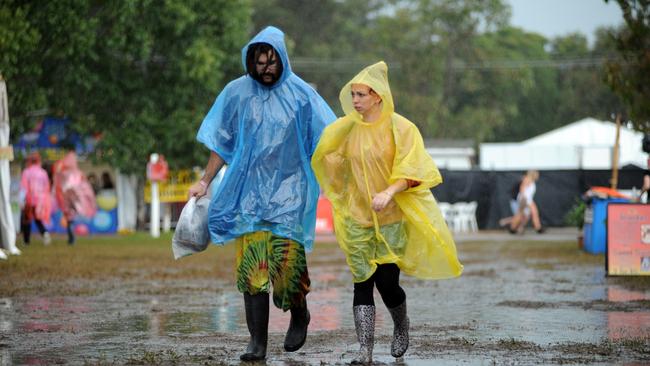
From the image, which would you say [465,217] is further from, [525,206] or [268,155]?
[268,155]

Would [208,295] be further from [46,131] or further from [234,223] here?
[46,131]

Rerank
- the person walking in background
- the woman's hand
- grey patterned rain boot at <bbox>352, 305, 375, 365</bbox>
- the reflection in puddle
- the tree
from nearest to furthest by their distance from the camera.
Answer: the woman's hand, grey patterned rain boot at <bbox>352, 305, 375, 365</bbox>, the reflection in puddle, the tree, the person walking in background

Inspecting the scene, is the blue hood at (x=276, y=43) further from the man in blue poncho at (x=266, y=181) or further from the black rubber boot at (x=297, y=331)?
the black rubber boot at (x=297, y=331)

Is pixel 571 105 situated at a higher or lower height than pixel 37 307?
higher

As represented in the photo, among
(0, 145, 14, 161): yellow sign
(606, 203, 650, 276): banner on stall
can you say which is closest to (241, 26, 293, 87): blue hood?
(606, 203, 650, 276): banner on stall

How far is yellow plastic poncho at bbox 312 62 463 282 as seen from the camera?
24.8 ft

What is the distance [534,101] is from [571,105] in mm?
12546

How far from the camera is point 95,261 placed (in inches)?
764

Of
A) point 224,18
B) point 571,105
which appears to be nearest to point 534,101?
point 571,105

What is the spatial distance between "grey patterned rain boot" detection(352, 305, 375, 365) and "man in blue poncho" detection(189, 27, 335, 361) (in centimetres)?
45

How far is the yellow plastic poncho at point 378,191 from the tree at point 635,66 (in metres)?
9.75

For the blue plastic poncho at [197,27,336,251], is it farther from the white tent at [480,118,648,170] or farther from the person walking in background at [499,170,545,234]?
the white tent at [480,118,648,170]

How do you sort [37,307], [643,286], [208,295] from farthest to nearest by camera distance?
[643,286] < [208,295] < [37,307]

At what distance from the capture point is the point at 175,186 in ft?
115
